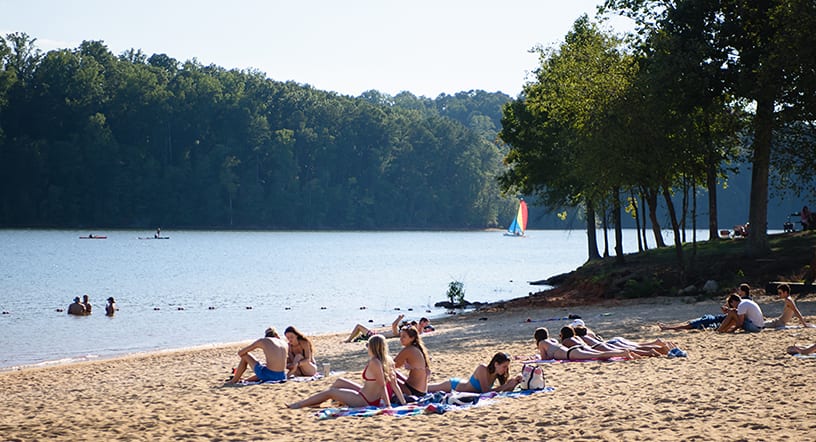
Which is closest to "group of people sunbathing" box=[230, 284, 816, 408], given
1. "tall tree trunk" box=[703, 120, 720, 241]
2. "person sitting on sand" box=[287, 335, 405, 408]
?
"person sitting on sand" box=[287, 335, 405, 408]

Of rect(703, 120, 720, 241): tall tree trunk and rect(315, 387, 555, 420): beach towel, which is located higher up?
rect(703, 120, 720, 241): tall tree trunk

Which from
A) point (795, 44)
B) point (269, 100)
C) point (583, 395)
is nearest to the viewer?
point (583, 395)

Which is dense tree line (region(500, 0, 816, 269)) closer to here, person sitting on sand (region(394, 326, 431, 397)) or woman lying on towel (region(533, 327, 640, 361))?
woman lying on towel (region(533, 327, 640, 361))

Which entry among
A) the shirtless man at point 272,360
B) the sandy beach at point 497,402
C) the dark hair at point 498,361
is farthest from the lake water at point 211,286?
the dark hair at point 498,361

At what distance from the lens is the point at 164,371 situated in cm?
2036

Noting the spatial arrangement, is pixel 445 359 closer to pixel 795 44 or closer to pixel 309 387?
pixel 309 387

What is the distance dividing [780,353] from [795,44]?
14802mm

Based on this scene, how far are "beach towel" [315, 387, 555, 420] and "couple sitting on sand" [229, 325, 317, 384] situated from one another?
3.46 metres

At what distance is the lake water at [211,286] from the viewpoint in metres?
30.9

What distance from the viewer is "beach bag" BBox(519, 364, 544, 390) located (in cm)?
1399

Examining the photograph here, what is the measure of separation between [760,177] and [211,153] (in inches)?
4307

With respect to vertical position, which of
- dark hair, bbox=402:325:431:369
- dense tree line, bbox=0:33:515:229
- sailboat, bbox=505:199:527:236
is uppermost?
dense tree line, bbox=0:33:515:229

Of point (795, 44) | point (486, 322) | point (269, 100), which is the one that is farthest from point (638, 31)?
point (269, 100)

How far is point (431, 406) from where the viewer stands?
1270 centimetres
